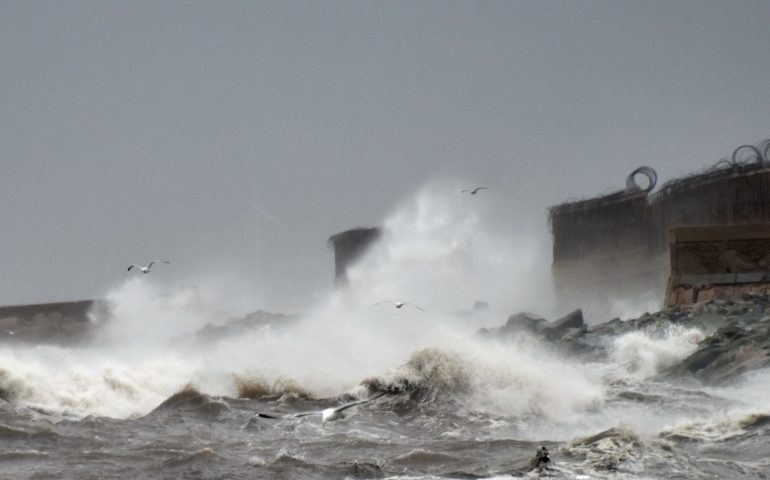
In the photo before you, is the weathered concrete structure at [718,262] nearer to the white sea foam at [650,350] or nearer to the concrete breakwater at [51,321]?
the white sea foam at [650,350]

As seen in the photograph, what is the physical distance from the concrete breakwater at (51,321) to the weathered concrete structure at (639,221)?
1897cm

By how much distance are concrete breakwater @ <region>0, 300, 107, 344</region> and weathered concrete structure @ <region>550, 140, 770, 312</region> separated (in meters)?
19.0

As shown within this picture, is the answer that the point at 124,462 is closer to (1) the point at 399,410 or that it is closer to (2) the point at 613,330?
(1) the point at 399,410

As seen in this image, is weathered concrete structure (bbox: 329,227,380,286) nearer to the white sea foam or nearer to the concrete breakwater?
the concrete breakwater

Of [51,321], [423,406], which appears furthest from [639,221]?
[51,321]

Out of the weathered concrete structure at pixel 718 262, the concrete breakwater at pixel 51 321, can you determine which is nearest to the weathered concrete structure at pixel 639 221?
the weathered concrete structure at pixel 718 262

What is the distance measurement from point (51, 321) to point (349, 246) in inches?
465

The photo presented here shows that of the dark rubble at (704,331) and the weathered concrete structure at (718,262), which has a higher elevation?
the weathered concrete structure at (718,262)

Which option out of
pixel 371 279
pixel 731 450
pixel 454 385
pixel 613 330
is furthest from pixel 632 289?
pixel 731 450

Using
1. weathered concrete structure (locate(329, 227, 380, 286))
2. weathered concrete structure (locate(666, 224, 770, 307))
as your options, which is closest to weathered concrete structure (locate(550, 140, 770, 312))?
weathered concrete structure (locate(666, 224, 770, 307))

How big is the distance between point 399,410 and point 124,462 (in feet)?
14.0

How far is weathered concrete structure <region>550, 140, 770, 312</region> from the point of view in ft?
81.2

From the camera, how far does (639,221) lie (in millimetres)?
28672

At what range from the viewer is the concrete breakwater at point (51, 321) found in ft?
122
